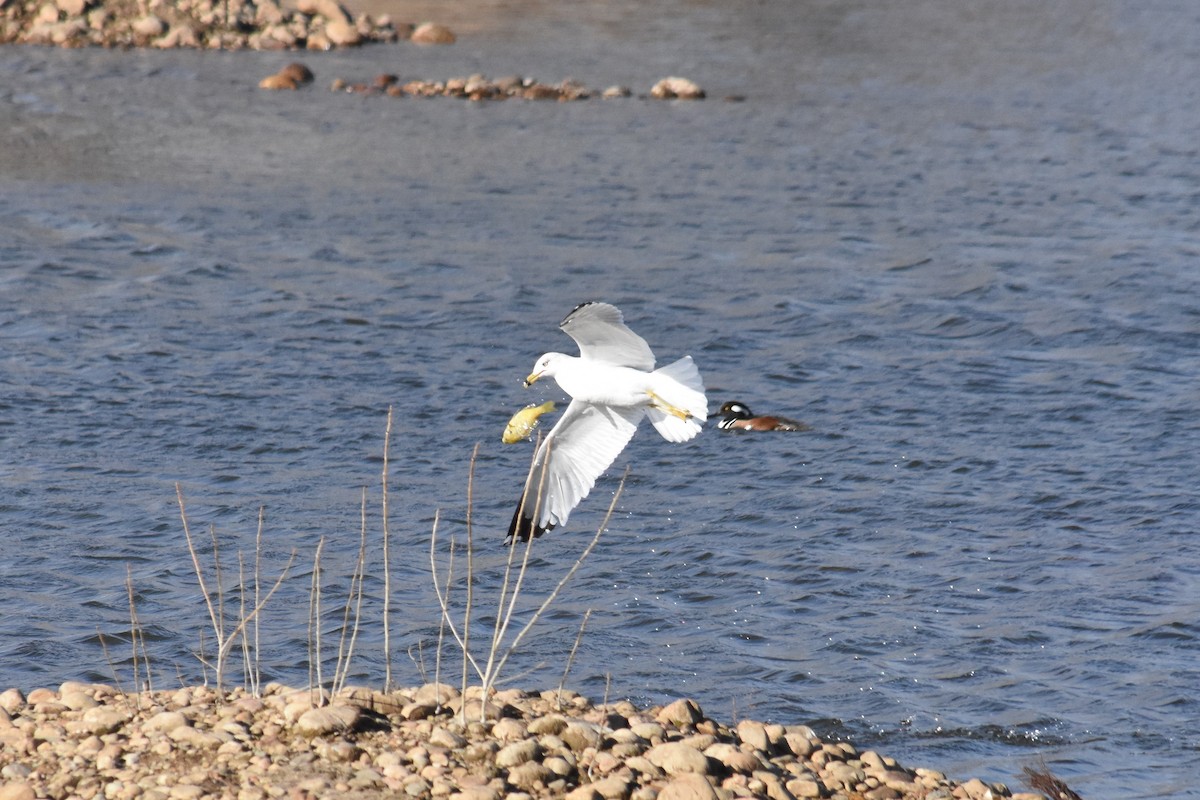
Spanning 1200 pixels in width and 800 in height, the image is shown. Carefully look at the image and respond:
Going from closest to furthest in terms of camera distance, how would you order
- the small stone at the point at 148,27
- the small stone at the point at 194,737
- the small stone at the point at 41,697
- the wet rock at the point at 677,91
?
1. the small stone at the point at 194,737
2. the small stone at the point at 41,697
3. the wet rock at the point at 677,91
4. the small stone at the point at 148,27

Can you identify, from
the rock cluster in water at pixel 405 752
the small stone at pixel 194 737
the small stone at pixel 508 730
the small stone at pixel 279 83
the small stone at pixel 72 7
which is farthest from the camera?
the small stone at pixel 72 7

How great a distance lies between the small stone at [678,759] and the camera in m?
6.96

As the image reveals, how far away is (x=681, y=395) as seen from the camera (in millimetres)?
9469

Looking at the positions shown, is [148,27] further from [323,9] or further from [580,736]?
[580,736]

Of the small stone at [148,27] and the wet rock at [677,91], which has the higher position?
the small stone at [148,27]

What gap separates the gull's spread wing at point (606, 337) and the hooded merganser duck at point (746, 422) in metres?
3.86

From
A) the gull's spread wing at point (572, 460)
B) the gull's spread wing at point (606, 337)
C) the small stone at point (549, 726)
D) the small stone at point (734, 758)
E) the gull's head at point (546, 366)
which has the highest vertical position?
the gull's spread wing at point (606, 337)

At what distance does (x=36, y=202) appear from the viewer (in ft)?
69.4

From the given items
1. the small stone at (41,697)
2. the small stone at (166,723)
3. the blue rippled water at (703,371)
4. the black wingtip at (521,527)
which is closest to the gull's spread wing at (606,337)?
the black wingtip at (521,527)

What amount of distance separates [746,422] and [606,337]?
4.48m

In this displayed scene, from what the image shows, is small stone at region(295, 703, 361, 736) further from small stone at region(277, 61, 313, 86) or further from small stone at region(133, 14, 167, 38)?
small stone at region(133, 14, 167, 38)

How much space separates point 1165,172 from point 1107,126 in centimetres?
323

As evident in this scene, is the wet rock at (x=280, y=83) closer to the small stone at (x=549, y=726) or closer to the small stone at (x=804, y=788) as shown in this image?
the small stone at (x=549, y=726)

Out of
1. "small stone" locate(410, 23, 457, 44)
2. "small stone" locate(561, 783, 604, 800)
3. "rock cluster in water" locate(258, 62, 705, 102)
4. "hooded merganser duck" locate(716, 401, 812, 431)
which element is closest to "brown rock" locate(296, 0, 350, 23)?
"small stone" locate(410, 23, 457, 44)
